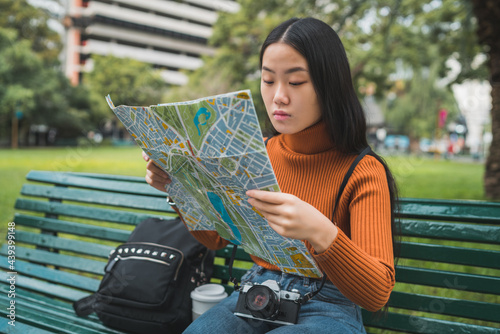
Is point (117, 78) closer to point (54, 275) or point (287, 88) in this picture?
point (54, 275)

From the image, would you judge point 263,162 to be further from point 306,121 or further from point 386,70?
point 386,70

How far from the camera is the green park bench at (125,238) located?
5.06 feet

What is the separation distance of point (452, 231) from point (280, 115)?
2.88ft

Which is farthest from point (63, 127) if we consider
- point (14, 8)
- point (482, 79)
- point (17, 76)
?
point (482, 79)

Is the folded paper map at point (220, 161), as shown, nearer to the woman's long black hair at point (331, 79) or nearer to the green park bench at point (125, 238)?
the woman's long black hair at point (331, 79)

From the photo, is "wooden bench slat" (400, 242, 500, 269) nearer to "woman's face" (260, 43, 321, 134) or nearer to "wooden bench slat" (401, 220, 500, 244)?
"wooden bench slat" (401, 220, 500, 244)

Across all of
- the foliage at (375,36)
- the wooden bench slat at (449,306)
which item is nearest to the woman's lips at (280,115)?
the wooden bench slat at (449,306)

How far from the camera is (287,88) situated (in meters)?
1.19

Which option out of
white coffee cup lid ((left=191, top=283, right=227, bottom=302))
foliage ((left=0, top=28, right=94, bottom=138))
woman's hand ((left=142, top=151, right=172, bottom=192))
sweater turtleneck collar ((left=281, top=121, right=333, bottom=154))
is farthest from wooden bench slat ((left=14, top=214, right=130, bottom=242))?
foliage ((left=0, top=28, right=94, bottom=138))

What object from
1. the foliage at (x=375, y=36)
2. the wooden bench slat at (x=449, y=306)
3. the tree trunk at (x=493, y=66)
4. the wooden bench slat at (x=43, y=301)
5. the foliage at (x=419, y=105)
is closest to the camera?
the wooden bench slat at (x=449, y=306)

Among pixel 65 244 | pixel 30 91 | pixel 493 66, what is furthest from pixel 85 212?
pixel 30 91

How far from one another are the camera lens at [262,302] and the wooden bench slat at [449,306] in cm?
61

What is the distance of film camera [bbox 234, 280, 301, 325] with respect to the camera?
1243 millimetres

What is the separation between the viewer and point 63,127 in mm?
27844
